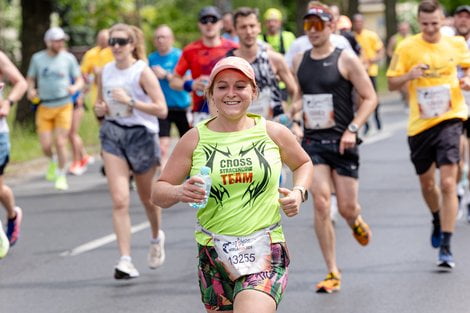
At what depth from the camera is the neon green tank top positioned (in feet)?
19.7

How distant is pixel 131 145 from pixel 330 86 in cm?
162

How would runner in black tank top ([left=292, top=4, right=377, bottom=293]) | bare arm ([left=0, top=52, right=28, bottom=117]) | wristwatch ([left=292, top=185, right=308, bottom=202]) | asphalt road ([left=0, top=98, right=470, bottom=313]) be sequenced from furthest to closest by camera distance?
1. bare arm ([left=0, top=52, right=28, bottom=117])
2. runner in black tank top ([left=292, top=4, right=377, bottom=293])
3. asphalt road ([left=0, top=98, right=470, bottom=313])
4. wristwatch ([left=292, top=185, right=308, bottom=202])

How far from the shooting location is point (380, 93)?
3662 centimetres

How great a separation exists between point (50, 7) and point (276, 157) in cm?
1811

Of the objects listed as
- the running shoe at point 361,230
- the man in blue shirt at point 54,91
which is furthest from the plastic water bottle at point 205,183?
the man in blue shirt at point 54,91

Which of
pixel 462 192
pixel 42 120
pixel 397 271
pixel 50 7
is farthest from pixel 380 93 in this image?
pixel 397 271

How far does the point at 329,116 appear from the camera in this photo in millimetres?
9453

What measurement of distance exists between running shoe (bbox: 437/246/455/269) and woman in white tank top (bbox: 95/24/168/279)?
Answer: 218 centimetres

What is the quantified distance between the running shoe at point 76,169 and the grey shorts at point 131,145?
7782mm

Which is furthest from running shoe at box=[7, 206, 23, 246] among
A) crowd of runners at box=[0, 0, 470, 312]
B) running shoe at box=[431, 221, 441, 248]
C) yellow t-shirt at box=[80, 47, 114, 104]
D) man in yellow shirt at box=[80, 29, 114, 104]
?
yellow t-shirt at box=[80, 47, 114, 104]

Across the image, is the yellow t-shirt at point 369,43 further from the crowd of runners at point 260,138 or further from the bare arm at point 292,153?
the bare arm at point 292,153

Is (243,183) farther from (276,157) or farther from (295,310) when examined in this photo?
(295,310)

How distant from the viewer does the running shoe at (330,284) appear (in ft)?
29.8

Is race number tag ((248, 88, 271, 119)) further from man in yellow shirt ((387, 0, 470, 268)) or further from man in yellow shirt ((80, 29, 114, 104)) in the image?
man in yellow shirt ((80, 29, 114, 104))
